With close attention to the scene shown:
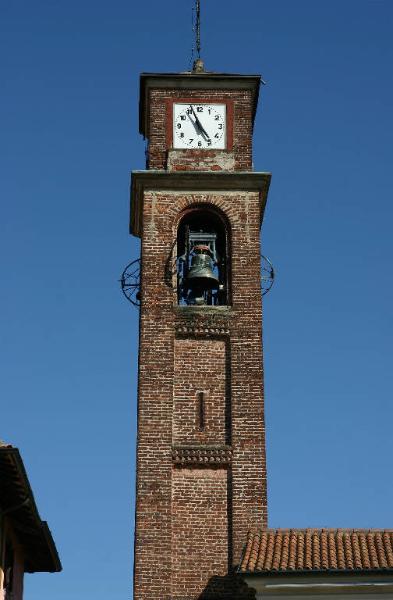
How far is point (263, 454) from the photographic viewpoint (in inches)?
957

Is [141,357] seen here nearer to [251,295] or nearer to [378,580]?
[251,295]

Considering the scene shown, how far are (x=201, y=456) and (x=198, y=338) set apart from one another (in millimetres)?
2466

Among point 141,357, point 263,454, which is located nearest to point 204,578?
point 263,454

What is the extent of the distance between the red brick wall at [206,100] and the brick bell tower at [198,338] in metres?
0.03

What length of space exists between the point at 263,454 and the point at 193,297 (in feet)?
12.1

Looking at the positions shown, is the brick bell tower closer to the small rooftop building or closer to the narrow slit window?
the narrow slit window

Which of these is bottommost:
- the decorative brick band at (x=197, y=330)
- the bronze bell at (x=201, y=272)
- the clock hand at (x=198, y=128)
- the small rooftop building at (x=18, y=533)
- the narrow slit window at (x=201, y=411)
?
the small rooftop building at (x=18, y=533)

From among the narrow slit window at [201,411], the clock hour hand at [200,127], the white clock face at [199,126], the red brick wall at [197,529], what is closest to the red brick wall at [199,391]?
the narrow slit window at [201,411]

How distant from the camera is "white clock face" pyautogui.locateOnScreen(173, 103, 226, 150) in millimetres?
27219

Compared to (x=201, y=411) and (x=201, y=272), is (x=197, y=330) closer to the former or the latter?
(x=201, y=272)

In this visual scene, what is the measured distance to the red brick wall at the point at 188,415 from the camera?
23391mm

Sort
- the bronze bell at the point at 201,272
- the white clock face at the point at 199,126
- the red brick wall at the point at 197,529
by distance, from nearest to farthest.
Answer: the red brick wall at the point at 197,529, the bronze bell at the point at 201,272, the white clock face at the point at 199,126

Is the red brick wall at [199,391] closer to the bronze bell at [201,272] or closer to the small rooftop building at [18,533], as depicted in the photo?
the bronze bell at [201,272]

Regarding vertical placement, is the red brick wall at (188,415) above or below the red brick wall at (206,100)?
below
